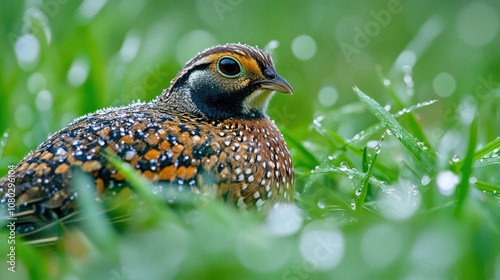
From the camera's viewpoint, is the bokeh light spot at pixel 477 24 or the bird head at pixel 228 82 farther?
the bokeh light spot at pixel 477 24

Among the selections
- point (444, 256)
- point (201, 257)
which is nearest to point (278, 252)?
point (201, 257)

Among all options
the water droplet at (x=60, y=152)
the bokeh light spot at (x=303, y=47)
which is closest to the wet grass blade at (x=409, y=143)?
the water droplet at (x=60, y=152)

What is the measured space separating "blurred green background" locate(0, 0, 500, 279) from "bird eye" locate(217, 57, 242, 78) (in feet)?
1.96

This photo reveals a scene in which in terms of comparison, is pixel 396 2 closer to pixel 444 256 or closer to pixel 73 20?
pixel 73 20

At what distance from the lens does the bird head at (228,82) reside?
4.82 m

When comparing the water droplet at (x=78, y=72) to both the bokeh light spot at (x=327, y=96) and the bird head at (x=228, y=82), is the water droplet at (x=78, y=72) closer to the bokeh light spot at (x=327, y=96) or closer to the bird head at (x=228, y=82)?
the bird head at (x=228, y=82)

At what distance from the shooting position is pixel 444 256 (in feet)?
10.1

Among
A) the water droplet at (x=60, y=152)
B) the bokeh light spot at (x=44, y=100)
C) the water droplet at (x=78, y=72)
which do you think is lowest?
the water droplet at (x=60, y=152)

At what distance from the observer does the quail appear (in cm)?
399

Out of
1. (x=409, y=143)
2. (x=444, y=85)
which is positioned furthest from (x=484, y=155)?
(x=444, y=85)

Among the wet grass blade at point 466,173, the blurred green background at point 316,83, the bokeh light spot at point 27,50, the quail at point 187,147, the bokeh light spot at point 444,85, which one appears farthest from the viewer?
the bokeh light spot at point 444,85

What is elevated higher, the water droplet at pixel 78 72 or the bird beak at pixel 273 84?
the water droplet at pixel 78 72

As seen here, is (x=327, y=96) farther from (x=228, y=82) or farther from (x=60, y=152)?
(x=60, y=152)

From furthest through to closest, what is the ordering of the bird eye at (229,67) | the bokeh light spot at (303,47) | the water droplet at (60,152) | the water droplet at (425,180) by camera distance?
the bokeh light spot at (303,47) → the bird eye at (229,67) → the water droplet at (425,180) → the water droplet at (60,152)
